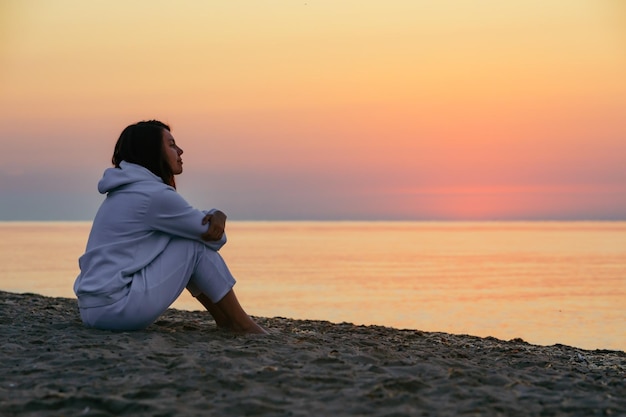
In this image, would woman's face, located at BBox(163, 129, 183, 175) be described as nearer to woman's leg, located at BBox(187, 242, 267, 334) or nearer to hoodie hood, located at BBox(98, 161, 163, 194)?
hoodie hood, located at BBox(98, 161, 163, 194)

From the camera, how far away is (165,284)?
5996mm

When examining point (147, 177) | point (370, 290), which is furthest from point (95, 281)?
point (370, 290)

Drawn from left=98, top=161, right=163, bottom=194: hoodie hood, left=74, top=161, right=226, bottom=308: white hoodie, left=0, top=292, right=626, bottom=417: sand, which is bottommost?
left=0, top=292, right=626, bottom=417: sand

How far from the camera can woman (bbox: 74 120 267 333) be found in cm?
597

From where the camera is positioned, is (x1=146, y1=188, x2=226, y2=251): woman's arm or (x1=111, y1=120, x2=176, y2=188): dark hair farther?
(x1=111, y1=120, x2=176, y2=188): dark hair

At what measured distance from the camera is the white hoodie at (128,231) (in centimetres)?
596

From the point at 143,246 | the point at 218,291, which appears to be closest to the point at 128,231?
the point at 143,246

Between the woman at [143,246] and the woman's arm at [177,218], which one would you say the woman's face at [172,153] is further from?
the woman's arm at [177,218]

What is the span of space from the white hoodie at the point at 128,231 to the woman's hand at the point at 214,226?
0.14 ft

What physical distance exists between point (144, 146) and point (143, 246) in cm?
74

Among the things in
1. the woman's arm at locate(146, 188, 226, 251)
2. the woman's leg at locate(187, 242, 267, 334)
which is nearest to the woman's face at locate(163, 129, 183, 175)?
the woman's arm at locate(146, 188, 226, 251)

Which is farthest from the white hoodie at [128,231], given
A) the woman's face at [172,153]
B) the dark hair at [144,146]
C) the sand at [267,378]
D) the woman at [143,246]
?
the sand at [267,378]

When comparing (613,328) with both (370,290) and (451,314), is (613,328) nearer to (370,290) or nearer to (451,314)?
(451,314)

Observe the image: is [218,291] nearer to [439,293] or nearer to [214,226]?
[214,226]
